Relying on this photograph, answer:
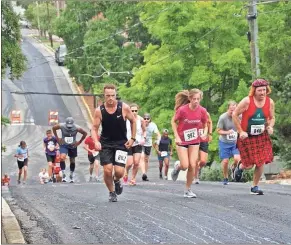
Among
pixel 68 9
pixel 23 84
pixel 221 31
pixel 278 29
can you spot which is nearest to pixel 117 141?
pixel 278 29

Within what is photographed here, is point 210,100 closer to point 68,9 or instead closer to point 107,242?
point 68,9

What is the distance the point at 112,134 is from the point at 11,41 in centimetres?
594

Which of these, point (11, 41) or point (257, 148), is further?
point (11, 41)

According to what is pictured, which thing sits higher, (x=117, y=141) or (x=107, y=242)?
(x=117, y=141)

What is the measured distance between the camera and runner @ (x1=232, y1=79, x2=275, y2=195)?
Result: 40.1ft

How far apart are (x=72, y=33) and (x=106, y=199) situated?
4562 cm

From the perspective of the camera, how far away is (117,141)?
12.1 metres

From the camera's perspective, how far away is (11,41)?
17.2 metres

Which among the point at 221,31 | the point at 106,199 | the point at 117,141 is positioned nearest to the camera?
the point at 117,141

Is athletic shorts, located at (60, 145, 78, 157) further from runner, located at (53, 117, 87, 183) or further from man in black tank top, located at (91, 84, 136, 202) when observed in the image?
man in black tank top, located at (91, 84, 136, 202)

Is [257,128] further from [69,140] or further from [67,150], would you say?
[67,150]

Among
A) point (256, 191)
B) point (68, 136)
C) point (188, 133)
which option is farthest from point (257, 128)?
point (68, 136)

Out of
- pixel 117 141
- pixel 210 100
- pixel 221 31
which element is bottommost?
pixel 117 141

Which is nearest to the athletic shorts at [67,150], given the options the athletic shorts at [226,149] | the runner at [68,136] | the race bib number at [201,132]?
the runner at [68,136]
